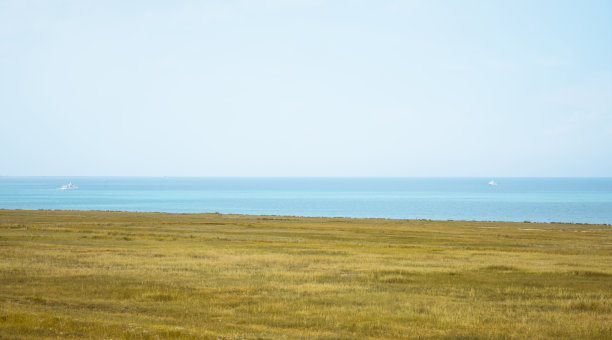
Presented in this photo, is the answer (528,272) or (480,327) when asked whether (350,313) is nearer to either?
(480,327)

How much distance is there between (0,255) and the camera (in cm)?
3519

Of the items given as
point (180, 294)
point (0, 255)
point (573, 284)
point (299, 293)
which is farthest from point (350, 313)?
point (0, 255)

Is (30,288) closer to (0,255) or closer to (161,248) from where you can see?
(0,255)

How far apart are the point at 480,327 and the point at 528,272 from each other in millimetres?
14823

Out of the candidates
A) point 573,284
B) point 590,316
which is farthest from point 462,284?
point 590,316

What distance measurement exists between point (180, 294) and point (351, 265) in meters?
12.9

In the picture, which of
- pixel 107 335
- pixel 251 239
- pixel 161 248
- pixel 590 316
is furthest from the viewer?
pixel 251 239

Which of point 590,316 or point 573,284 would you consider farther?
point 573,284

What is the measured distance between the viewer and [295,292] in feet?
84.4

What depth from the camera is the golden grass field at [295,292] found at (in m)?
18.5

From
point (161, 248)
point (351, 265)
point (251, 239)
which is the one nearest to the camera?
point (351, 265)

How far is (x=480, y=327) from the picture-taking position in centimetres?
1934

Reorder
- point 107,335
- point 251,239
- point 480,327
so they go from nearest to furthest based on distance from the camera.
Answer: point 107,335, point 480,327, point 251,239

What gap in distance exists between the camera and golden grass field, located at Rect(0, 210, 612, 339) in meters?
18.5
